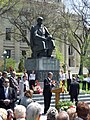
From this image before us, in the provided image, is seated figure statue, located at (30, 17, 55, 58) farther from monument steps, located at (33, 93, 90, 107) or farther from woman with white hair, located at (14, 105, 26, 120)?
woman with white hair, located at (14, 105, 26, 120)

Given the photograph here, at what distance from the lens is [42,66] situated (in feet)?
77.1

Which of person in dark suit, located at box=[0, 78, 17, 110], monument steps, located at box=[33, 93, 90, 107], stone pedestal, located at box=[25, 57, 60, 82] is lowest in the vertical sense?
monument steps, located at box=[33, 93, 90, 107]

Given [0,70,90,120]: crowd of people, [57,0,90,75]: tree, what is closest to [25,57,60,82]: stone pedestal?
[0,70,90,120]: crowd of people

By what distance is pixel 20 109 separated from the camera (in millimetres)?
7293

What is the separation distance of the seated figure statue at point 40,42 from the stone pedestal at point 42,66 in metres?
0.37

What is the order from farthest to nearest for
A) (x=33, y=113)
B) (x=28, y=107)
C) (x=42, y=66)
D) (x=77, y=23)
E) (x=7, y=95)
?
(x=77, y=23) < (x=42, y=66) < (x=7, y=95) < (x=28, y=107) < (x=33, y=113)

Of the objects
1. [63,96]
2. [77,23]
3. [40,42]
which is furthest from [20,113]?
[77,23]

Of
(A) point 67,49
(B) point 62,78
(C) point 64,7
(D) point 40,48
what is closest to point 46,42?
(D) point 40,48

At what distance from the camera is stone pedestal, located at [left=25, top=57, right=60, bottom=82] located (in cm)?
2334

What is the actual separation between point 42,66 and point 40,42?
1.49m

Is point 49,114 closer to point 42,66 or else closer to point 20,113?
point 20,113

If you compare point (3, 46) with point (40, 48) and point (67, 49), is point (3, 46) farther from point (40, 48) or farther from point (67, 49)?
point (40, 48)

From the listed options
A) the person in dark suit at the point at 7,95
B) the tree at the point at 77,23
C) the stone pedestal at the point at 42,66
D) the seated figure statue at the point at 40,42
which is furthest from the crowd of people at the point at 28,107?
the tree at the point at 77,23

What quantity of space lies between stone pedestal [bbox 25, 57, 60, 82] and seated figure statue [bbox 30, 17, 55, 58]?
0.37 metres
